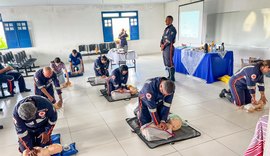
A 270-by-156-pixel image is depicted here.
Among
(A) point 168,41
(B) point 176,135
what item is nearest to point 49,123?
(B) point 176,135

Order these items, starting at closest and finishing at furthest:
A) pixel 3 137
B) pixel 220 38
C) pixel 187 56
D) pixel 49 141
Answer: pixel 49 141 → pixel 3 137 → pixel 187 56 → pixel 220 38

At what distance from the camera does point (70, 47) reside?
9219 mm

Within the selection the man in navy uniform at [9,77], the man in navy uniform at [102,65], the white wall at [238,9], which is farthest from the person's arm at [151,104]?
the white wall at [238,9]

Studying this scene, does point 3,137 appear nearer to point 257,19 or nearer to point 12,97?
point 12,97

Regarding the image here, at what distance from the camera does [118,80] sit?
4.17 m

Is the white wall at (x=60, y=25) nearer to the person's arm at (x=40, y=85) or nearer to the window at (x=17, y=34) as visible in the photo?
the window at (x=17, y=34)

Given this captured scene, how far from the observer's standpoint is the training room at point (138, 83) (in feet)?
8.04

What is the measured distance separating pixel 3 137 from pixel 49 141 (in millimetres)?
1044

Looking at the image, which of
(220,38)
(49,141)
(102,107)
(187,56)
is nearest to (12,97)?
(102,107)

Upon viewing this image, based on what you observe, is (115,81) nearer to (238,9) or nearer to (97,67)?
(97,67)

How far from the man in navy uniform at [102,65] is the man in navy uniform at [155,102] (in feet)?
8.94

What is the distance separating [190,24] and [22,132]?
297 inches

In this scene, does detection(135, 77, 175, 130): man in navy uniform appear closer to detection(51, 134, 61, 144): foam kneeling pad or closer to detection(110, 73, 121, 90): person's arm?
detection(51, 134, 61, 144): foam kneeling pad

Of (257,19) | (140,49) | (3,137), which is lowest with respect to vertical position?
(3,137)
